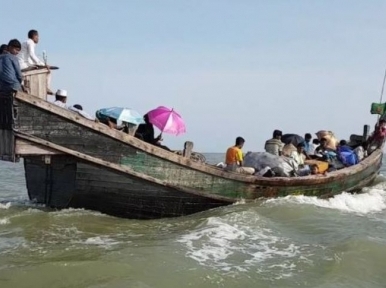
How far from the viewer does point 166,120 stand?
9.04 metres

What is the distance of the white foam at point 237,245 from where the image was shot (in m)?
6.14

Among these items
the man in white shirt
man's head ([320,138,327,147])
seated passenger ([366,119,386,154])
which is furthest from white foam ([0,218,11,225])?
seated passenger ([366,119,386,154])

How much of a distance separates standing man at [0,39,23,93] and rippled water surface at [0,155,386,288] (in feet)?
7.04

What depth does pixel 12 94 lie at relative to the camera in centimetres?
754

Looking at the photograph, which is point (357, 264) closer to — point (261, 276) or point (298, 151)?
point (261, 276)

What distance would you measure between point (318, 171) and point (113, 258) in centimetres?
636

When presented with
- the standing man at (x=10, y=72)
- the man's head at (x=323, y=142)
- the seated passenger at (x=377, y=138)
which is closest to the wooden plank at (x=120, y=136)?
the standing man at (x=10, y=72)

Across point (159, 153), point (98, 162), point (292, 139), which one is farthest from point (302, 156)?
point (98, 162)

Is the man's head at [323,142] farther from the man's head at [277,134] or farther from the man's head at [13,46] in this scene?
the man's head at [13,46]

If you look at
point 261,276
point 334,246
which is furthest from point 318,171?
point 261,276

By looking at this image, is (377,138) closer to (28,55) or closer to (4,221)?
(28,55)

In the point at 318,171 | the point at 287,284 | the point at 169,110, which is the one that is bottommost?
the point at 287,284

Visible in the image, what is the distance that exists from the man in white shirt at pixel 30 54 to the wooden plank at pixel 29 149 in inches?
49.0

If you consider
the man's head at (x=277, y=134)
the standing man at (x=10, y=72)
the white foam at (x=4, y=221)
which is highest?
the standing man at (x=10, y=72)
